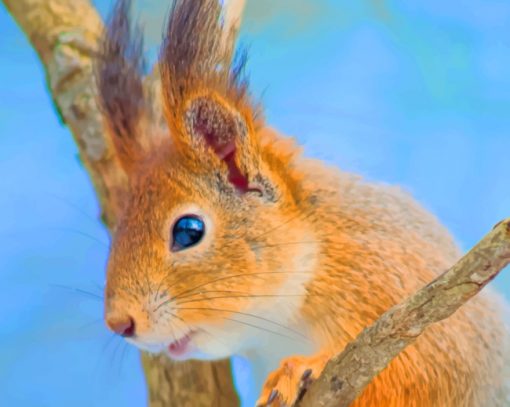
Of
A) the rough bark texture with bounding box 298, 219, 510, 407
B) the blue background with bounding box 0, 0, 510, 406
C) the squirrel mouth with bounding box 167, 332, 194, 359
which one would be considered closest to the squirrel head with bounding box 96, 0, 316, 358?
the squirrel mouth with bounding box 167, 332, 194, 359

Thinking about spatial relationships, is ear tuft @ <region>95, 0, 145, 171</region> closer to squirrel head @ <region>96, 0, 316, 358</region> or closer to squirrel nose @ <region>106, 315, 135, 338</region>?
squirrel head @ <region>96, 0, 316, 358</region>

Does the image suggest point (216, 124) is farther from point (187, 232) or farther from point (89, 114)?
point (89, 114)

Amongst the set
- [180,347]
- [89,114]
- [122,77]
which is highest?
[89,114]

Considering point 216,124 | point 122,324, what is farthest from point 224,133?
point 122,324

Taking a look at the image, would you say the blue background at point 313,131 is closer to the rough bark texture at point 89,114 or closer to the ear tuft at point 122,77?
the rough bark texture at point 89,114

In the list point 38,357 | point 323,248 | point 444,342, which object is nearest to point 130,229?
point 323,248
